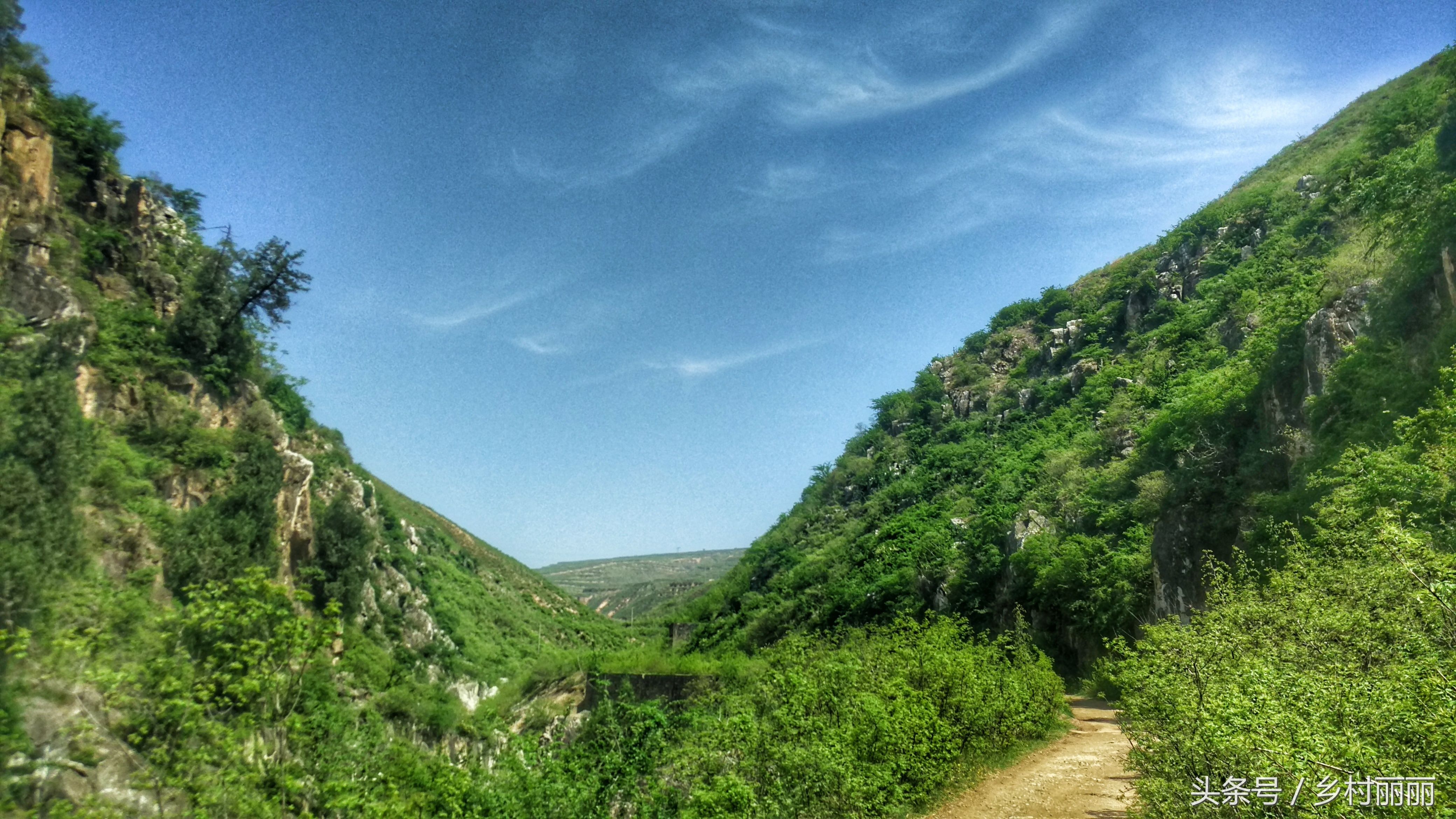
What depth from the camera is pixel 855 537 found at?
5372cm

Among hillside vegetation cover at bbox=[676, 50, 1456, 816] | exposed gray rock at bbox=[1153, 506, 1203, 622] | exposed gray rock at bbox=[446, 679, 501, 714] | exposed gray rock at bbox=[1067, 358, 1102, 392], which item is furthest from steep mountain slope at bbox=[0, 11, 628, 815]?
exposed gray rock at bbox=[1067, 358, 1102, 392]

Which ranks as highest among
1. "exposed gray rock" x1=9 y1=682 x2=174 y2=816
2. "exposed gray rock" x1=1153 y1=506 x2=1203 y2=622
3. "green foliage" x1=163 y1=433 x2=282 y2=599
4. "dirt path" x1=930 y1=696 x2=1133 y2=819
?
"green foliage" x1=163 y1=433 x2=282 y2=599

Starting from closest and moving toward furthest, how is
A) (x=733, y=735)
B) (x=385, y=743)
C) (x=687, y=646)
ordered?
1. (x=733, y=735)
2. (x=385, y=743)
3. (x=687, y=646)

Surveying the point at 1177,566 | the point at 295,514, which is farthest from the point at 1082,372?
the point at 295,514

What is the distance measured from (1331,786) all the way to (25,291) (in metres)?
38.2

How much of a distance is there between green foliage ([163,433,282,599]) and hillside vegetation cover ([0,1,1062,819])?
12 centimetres

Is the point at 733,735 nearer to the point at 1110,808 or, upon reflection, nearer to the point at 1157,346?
the point at 1110,808

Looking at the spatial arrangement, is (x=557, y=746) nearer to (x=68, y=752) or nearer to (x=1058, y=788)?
(x=1058, y=788)

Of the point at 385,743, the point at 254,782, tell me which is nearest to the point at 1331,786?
the point at 254,782

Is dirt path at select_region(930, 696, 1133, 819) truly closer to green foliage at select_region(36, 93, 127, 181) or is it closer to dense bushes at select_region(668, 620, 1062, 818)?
dense bushes at select_region(668, 620, 1062, 818)

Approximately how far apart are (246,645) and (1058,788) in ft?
48.3

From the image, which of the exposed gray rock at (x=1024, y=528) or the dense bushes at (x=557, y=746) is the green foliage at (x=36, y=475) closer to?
the dense bushes at (x=557, y=746)

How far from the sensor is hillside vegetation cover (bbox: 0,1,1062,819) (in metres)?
10.3

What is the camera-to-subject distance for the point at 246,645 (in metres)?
10.5
